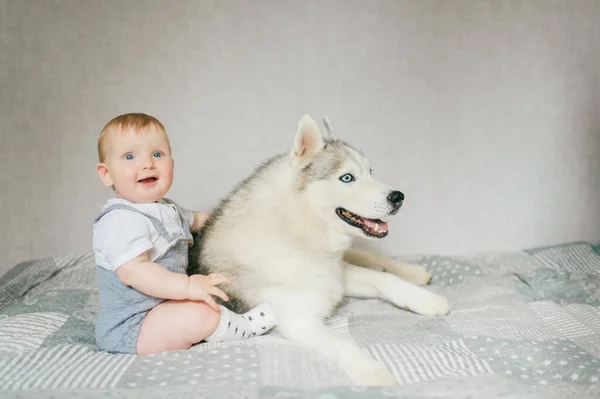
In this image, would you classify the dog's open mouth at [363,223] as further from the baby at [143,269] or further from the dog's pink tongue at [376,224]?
the baby at [143,269]

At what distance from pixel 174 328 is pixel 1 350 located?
0.45 meters

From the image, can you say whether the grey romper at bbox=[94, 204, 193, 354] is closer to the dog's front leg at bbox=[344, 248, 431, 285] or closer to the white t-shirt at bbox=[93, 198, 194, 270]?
the white t-shirt at bbox=[93, 198, 194, 270]

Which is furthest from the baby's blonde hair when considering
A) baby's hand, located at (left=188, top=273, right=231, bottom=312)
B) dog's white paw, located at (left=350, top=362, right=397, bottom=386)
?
dog's white paw, located at (left=350, top=362, right=397, bottom=386)

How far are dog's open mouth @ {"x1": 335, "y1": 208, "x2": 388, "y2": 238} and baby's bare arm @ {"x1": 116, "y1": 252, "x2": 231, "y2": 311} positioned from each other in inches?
19.3

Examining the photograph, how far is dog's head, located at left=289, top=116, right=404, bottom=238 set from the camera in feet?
5.27

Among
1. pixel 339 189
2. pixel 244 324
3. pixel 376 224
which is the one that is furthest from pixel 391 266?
pixel 244 324

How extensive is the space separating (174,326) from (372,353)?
21.1 inches

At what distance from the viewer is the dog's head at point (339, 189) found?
5.27ft

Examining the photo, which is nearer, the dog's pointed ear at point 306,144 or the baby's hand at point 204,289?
the baby's hand at point 204,289

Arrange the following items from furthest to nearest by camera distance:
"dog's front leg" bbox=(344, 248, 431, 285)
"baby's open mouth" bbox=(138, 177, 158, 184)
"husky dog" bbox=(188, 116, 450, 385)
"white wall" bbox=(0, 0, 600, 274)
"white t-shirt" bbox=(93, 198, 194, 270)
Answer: "white wall" bbox=(0, 0, 600, 274) → "dog's front leg" bbox=(344, 248, 431, 285) → "husky dog" bbox=(188, 116, 450, 385) → "baby's open mouth" bbox=(138, 177, 158, 184) → "white t-shirt" bbox=(93, 198, 194, 270)

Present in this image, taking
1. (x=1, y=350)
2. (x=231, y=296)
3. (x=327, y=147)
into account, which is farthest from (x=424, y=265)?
(x=1, y=350)

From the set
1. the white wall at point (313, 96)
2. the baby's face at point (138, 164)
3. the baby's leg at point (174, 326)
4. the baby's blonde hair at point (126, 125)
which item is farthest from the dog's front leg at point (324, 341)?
the white wall at point (313, 96)

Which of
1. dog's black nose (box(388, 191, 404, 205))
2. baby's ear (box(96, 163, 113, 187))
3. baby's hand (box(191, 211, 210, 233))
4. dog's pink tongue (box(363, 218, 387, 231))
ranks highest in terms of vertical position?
baby's ear (box(96, 163, 113, 187))

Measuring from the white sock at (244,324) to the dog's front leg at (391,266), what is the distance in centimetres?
69
